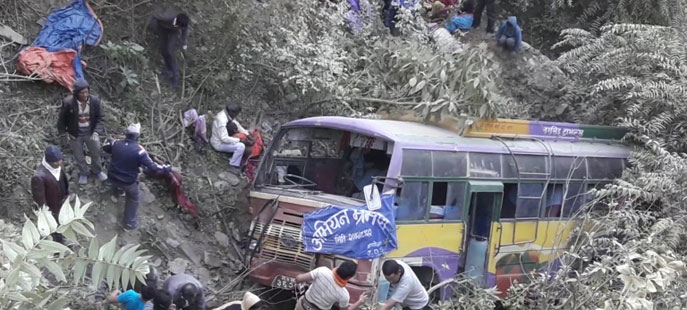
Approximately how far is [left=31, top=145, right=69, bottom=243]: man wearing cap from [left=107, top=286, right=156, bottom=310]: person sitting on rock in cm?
105

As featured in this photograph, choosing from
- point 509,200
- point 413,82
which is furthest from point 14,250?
point 413,82

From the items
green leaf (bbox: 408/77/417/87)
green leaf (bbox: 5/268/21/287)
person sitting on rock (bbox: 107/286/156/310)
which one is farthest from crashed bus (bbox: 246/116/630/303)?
green leaf (bbox: 5/268/21/287)

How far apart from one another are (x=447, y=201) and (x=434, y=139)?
689 mm

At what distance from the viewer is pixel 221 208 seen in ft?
31.3

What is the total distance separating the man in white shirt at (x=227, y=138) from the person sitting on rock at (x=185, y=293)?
342cm

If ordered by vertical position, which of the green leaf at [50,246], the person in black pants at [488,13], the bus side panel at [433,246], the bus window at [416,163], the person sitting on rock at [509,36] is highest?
the person in black pants at [488,13]

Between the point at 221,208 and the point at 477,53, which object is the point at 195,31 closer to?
the point at 221,208

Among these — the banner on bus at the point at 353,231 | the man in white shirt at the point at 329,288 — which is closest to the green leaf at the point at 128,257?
the man in white shirt at the point at 329,288

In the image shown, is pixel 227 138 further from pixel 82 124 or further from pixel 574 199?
pixel 574 199

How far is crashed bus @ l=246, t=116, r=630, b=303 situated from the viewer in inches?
301

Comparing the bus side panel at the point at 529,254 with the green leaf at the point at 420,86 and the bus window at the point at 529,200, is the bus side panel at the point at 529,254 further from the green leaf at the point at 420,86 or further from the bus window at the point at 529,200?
the green leaf at the point at 420,86

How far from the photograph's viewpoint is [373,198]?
24.0 feet

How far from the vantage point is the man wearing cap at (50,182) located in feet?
23.3

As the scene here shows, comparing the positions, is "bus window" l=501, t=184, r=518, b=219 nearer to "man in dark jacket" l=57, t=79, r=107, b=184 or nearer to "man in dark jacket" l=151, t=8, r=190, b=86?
"man in dark jacket" l=57, t=79, r=107, b=184
